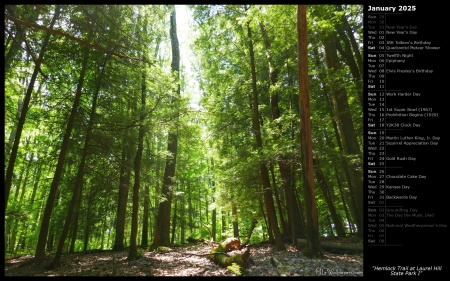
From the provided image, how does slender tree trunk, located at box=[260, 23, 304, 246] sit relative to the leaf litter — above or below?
above

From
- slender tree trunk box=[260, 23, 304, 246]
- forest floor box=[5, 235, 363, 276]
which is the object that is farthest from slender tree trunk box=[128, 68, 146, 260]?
slender tree trunk box=[260, 23, 304, 246]

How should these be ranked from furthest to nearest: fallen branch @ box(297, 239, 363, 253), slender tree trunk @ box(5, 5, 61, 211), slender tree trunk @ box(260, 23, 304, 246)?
1. slender tree trunk @ box(260, 23, 304, 246)
2. fallen branch @ box(297, 239, 363, 253)
3. slender tree trunk @ box(5, 5, 61, 211)

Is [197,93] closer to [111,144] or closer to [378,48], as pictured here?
[111,144]

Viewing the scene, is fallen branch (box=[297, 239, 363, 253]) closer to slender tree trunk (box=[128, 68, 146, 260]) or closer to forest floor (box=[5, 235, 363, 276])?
forest floor (box=[5, 235, 363, 276])

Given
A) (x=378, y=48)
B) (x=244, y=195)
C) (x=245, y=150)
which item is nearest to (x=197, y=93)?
(x=245, y=150)

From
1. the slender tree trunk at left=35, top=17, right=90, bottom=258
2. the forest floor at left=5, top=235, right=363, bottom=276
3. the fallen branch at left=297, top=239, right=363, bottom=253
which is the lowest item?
the forest floor at left=5, top=235, right=363, bottom=276

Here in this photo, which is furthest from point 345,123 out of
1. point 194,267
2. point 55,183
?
point 55,183

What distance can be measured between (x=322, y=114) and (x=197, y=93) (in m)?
11.8

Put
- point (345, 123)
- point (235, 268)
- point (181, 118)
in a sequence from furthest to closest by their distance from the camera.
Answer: point (181, 118)
point (345, 123)
point (235, 268)

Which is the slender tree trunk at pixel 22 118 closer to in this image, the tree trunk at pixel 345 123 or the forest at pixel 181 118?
the forest at pixel 181 118

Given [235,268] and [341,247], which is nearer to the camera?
[235,268]

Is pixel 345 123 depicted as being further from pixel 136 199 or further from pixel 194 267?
pixel 136 199
